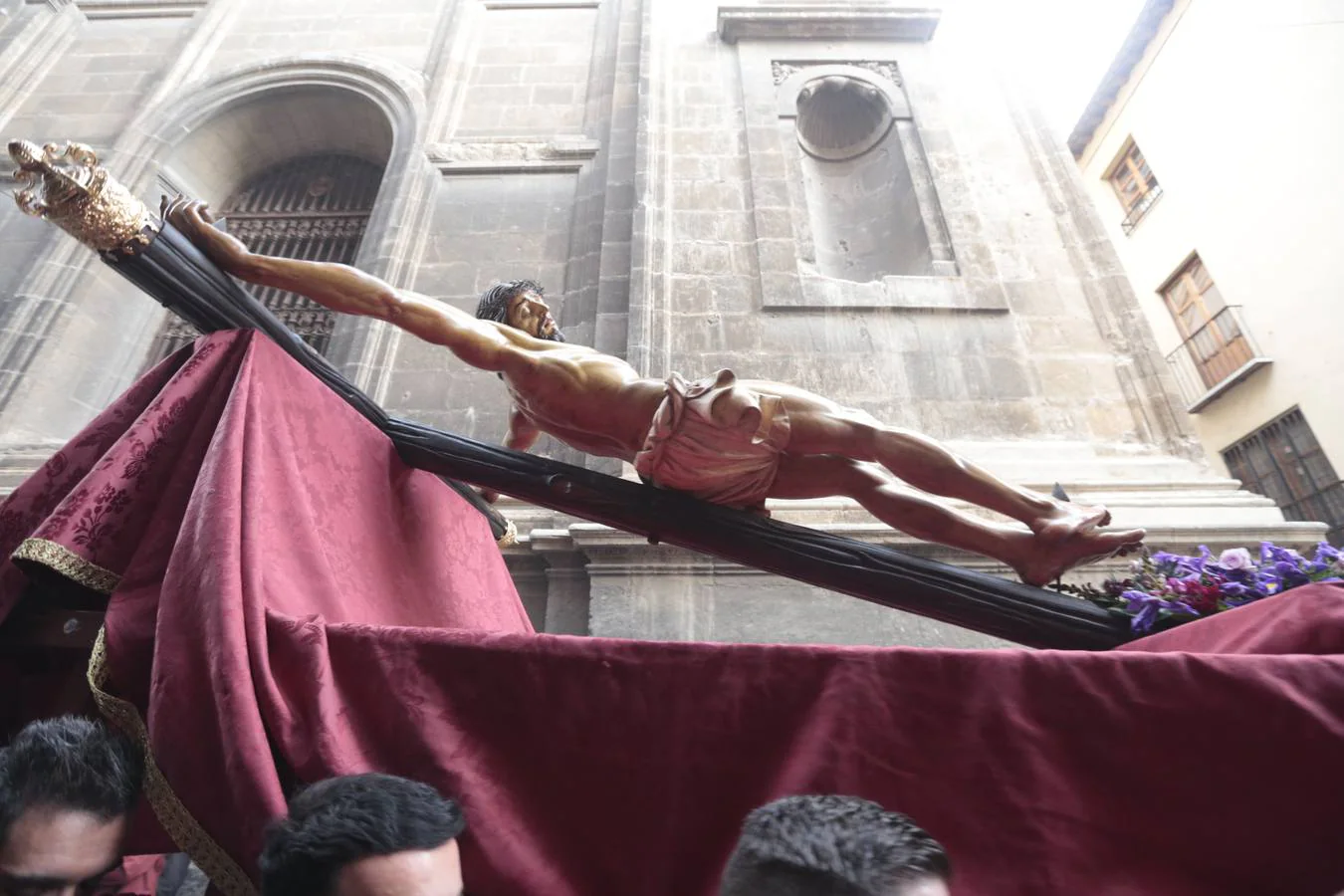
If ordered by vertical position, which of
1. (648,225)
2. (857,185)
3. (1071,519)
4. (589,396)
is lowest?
(1071,519)

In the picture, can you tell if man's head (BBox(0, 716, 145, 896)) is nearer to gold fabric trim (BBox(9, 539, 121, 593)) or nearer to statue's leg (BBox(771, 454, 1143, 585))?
gold fabric trim (BBox(9, 539, 121, 593))

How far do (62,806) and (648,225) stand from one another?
4.78m

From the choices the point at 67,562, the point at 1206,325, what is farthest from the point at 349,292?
the point at 1206,325

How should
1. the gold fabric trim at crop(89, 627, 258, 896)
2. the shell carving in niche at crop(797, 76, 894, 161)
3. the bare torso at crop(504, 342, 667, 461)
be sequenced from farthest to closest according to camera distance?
the shell carving in niche at crop(797, 76, 894, 161) < the bare torso at crop(504, 342, 667, 461) < the gold fabric trim at crop(89, 627, 258, 896)

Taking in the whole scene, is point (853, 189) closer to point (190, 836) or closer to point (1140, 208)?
point (190, 836)

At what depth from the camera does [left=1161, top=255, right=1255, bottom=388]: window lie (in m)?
10.8

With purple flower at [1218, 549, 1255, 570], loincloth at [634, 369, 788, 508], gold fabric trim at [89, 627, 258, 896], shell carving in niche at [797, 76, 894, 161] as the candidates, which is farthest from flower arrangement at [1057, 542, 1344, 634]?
shell carving in niche at [797, 76, 894, 161]

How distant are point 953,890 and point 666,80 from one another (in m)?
6.73

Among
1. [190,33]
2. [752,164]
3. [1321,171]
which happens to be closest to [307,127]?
[190,33]

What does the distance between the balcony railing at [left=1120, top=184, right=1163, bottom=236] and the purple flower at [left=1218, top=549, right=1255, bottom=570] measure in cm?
1438

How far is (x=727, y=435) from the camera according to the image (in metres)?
1.85

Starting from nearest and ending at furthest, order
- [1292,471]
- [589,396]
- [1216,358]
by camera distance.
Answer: [589,396]
[1292,471]
[1216,358]

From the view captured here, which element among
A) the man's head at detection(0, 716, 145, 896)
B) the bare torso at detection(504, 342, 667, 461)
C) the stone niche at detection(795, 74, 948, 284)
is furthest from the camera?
the stone niche at detection(795, 74, 948, 284)

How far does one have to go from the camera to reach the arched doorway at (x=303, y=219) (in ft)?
18.7
